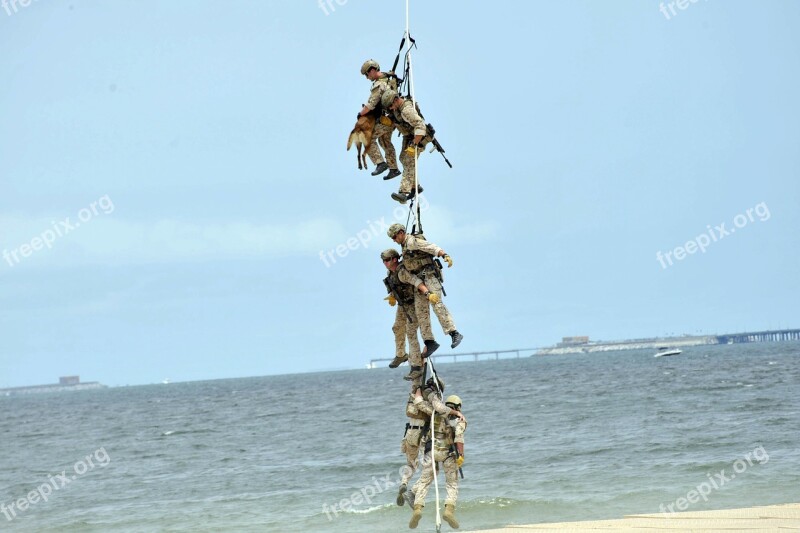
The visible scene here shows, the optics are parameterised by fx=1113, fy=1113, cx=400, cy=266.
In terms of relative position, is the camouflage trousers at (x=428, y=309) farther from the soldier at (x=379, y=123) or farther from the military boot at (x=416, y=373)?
the soldier at (x=379, y=123)

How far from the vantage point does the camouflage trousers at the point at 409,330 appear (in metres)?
18.8

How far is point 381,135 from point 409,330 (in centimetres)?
337

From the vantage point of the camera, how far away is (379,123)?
62.0ft

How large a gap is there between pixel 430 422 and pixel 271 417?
242 ft

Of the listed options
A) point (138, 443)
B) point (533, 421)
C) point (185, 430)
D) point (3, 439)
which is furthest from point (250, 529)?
point (3, 439)

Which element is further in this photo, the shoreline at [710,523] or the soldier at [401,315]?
the shoreline at [710,523]

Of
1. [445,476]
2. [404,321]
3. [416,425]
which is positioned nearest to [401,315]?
[404,321]

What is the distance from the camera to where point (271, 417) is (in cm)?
9125

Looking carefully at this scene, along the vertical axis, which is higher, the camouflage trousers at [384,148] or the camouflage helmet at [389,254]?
the camouflage trousers at [384,148]

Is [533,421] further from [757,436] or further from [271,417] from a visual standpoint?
[271,417]

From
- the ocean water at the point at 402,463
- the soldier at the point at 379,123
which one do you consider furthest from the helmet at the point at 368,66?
the ocean water at the point at 402,463

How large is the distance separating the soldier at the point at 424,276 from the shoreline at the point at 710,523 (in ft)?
19.4

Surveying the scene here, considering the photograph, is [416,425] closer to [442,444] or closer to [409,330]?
[442,444]

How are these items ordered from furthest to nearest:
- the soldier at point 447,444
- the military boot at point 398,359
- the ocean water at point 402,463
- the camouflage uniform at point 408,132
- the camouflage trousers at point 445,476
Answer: the ocean water at point 402,463 < the military boot at point 398,359 < the camouflage trousers at point 445,476 < the soldier at point 447,444 < the camouflage uniform at point 408,132
